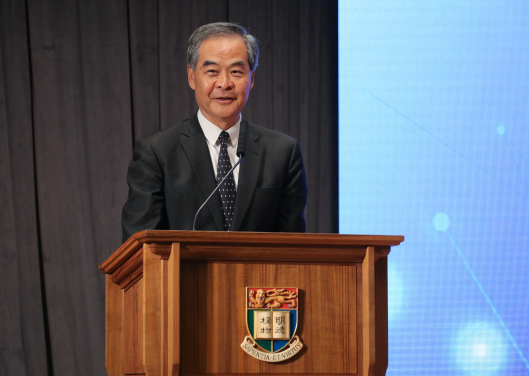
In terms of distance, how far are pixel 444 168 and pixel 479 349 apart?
94 centimetres

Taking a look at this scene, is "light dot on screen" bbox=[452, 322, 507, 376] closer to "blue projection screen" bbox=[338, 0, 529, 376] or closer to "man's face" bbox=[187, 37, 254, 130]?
"blue projection screen" bbox=[338, 0, 529, 376]

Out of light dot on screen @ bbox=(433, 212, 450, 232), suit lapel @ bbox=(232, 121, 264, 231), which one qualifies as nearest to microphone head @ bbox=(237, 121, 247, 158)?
suit lapel @ bbox=(232, 121, 264, 231)

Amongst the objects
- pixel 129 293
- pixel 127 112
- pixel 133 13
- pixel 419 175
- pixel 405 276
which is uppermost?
pixel 133 13

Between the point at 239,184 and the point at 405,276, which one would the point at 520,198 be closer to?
the point at 405,276

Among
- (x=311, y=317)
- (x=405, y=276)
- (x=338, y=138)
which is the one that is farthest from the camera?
(x=338, y=138)

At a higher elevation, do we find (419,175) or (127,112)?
(127,112)

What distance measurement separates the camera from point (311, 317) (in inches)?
50.0

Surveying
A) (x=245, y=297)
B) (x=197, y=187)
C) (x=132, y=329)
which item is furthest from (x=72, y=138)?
(x=245, y=297)

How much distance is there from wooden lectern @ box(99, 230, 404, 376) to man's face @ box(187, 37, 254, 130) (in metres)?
0.69

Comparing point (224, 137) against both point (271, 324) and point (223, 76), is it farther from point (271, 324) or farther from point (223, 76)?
point (271, 324)

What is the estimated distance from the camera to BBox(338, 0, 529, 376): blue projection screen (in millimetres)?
3127

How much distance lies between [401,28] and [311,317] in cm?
235

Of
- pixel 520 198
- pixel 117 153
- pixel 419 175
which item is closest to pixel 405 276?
pixel 419 175

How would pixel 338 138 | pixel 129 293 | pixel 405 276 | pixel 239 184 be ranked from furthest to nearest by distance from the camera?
pixel 338 138 → pixel 405 276 → pixel 239 184 → pixel 129 293
